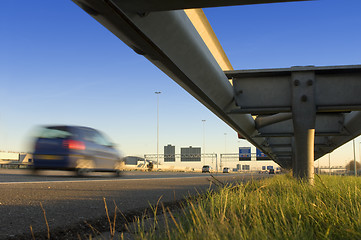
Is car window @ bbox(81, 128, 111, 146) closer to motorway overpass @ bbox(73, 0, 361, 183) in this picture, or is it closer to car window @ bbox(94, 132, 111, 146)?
car window @ bbox(94, 132, 111, 146)

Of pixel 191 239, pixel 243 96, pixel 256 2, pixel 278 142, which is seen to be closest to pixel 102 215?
pixel 191 239

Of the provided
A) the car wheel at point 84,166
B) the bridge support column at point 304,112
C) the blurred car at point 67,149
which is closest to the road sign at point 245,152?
the blurred car at point 67,149

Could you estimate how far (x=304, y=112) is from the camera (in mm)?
10297

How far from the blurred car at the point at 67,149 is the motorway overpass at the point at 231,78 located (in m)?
5.78

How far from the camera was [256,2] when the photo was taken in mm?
3939

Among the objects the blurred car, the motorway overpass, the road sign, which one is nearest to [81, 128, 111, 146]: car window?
the blurred car

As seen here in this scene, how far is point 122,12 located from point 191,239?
271 cm

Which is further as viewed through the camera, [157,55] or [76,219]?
[157,55]

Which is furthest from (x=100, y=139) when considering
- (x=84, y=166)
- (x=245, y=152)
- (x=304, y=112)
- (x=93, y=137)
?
(x=245, y=152)

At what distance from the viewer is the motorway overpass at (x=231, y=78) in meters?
4.46

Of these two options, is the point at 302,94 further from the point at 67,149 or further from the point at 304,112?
the point at 67,149

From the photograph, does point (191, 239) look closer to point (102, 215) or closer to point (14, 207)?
point (102, 215)

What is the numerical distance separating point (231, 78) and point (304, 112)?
232 cm

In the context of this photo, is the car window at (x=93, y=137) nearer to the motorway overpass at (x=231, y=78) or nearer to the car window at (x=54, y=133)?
the car window at (x=54, y=133)
